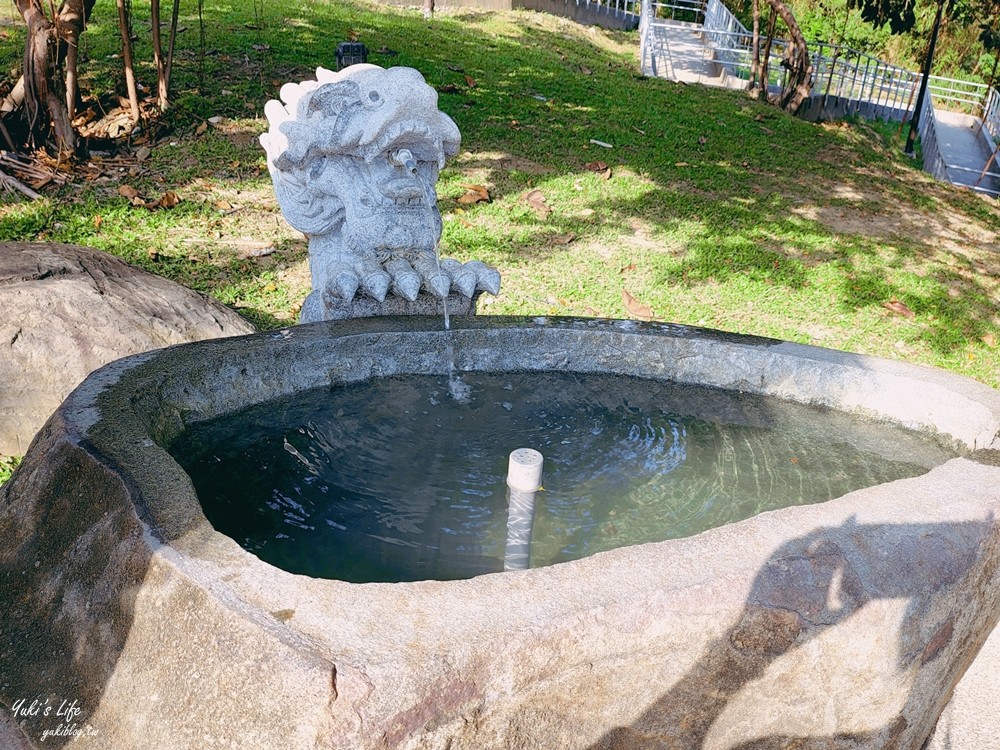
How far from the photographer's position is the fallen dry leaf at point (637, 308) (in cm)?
579

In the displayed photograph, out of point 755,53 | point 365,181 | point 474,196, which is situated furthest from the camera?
point 755,53

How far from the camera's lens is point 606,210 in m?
7.28

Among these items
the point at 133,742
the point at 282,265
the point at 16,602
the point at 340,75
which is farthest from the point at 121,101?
the point at 133,742

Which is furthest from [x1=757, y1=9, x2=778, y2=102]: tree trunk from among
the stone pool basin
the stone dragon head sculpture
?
the stone pool basin

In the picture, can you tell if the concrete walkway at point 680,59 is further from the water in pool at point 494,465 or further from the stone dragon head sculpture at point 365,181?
the water in pool at point 494,465

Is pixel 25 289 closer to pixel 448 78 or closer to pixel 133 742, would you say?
pixel 133 742

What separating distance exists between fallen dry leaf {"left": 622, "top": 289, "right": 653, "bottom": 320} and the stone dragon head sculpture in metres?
2.52

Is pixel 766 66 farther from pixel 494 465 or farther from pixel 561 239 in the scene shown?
pixel 494 465

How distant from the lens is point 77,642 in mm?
1832

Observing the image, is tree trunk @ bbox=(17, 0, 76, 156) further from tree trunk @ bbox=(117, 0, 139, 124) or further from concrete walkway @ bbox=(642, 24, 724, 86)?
concrete walkway @ bbox=(642, 24, 724, 86)

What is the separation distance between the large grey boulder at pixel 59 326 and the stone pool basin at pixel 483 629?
139cm

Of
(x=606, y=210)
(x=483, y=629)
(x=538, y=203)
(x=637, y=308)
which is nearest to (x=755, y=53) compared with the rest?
(x=606, y=210)

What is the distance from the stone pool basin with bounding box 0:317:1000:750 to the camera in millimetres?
1558

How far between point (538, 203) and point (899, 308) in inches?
112
